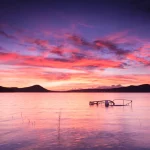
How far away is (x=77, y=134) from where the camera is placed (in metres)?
36.8

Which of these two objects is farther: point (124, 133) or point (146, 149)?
point (124, 133)

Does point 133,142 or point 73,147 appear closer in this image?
point 73,147

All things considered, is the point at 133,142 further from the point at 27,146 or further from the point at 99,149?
the point at 27,146

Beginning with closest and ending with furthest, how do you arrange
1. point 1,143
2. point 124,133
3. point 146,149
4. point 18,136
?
1. point 146,149
2. point 1,143
3. point 18,136
4. point 124,133

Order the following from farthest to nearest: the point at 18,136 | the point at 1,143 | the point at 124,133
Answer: the point at 124,133
the point at 18,136
the point at 1,143

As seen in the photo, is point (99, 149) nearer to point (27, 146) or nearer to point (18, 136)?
point (27, 146)

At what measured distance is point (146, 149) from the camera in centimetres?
2748

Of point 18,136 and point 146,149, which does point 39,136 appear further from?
point 146,149

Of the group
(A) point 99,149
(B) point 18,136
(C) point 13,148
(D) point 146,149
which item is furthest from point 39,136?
(D) point 146,149

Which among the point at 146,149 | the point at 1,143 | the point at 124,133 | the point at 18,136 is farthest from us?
the point at 124,133

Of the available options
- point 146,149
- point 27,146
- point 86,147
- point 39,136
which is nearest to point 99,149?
point 86,147

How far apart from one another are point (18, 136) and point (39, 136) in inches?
114

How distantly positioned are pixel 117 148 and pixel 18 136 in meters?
14.4

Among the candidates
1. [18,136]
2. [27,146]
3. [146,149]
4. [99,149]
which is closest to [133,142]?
[146,149]
